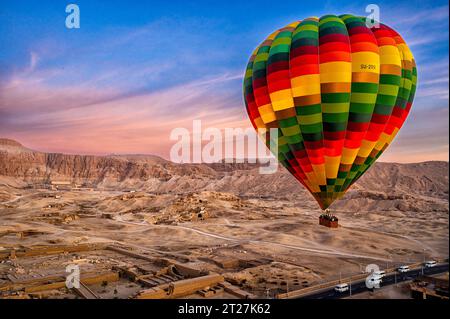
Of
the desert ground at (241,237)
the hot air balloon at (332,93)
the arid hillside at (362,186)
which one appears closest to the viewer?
the hot air balloon at (332,93)

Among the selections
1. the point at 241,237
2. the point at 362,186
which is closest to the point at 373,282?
the point at 241,237

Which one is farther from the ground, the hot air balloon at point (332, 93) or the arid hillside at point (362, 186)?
the hot air balloon at point (332, 93)

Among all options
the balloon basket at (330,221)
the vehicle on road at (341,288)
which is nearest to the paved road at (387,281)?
the vehicle on road at (341,288)

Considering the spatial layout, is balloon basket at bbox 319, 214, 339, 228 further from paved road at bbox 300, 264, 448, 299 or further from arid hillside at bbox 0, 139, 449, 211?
arid hillside at bbox 0, 139, 449, 211

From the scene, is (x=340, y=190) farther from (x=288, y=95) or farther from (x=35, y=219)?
(x=35, y=219)

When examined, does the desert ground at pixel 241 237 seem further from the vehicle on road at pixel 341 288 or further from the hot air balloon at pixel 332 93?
the hot air balloon at pixel 332 93

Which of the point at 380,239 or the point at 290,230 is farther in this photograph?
the point at 290,230

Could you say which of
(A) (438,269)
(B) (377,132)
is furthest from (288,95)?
(A) (438,269)

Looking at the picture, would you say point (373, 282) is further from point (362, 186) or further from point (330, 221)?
point (362, 186)

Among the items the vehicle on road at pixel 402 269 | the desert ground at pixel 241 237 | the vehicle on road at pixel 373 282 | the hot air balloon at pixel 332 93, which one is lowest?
the desert ground at pixel 241 237
